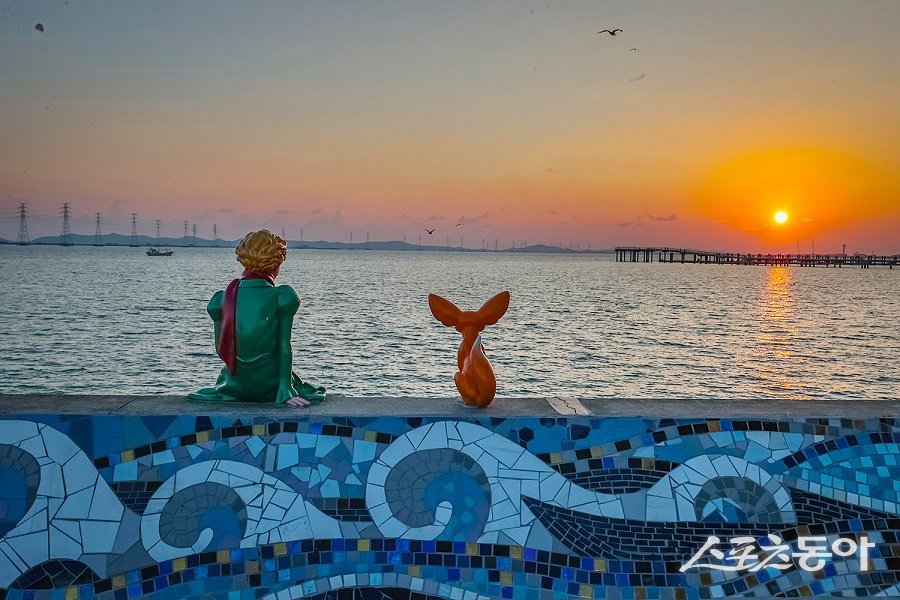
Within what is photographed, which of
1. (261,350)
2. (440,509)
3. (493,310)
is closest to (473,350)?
(493,310)

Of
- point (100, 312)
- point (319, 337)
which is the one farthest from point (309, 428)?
point (100, 312)

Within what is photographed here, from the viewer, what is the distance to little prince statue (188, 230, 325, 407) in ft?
14.1

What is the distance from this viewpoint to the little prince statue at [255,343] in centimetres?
431

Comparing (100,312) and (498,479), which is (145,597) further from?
(100,312)

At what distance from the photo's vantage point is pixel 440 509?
12.6ft

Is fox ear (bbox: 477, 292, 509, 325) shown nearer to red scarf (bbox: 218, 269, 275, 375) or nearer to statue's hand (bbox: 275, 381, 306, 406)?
statue's hand (bbox: 275, 381, 306, 406)

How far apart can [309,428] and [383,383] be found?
17.7 m

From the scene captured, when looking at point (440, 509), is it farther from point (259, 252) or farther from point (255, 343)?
point (259, 252)

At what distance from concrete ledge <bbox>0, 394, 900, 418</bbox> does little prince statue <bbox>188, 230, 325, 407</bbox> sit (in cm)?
13
